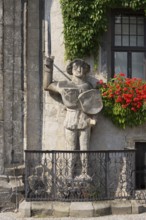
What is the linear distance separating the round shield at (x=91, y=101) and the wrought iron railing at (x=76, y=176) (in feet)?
3.29

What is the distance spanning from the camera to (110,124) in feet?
33.2

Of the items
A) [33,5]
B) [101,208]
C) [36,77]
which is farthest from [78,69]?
[101,208]

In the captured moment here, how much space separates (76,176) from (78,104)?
5.11 ft

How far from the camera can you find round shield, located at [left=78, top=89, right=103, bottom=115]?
939 cm

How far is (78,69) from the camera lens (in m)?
9.67

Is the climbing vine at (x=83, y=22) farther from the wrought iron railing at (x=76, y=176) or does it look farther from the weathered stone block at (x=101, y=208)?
the weathered stone block at (x=101, y=208)

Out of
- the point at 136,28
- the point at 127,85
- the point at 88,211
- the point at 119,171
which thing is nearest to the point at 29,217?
the point at 88,211

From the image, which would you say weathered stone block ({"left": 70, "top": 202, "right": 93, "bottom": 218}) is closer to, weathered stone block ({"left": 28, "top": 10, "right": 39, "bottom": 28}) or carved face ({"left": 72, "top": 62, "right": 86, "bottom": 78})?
carved face ({"left": 72, "top": 62, "right": 86, "bottom": 78})

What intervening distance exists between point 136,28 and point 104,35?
90 centimetres

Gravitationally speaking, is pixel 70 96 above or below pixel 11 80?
below

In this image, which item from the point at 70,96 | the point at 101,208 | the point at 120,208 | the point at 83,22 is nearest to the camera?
the point at 101,208

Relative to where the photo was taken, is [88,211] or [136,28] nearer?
[88,211]

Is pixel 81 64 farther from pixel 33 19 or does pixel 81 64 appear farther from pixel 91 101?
pixel 33 19

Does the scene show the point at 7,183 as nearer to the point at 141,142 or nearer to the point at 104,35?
the point at 141,142
